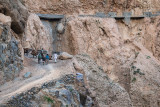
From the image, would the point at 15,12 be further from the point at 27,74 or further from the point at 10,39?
the point at 27,74

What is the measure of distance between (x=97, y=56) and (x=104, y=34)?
3728 mm

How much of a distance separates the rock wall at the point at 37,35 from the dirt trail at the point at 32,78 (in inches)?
311

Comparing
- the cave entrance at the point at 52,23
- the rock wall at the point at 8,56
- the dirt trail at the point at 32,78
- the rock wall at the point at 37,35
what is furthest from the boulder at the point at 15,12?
the cave entrance at the point at 52,23

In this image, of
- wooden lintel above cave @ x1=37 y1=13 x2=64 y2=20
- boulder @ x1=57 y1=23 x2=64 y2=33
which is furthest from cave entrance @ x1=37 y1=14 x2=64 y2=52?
boulder @ x1=57 y1=23 x2=64 y2=33

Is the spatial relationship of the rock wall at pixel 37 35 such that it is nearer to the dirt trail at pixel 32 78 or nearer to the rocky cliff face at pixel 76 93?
the dirt trail at pixel 32 78

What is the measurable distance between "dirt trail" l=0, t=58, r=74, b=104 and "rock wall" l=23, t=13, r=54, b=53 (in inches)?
311

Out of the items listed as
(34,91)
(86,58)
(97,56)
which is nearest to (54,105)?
(34,91)

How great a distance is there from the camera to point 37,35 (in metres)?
29.4

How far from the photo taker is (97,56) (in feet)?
102

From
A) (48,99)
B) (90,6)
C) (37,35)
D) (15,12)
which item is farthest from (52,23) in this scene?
(48,99)

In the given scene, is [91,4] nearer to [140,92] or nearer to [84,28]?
[84,28]

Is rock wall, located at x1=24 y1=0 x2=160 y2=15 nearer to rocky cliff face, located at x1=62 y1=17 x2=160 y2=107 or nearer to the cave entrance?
the cave entrance

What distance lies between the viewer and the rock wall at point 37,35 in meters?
27.8

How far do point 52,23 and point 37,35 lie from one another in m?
4.90
